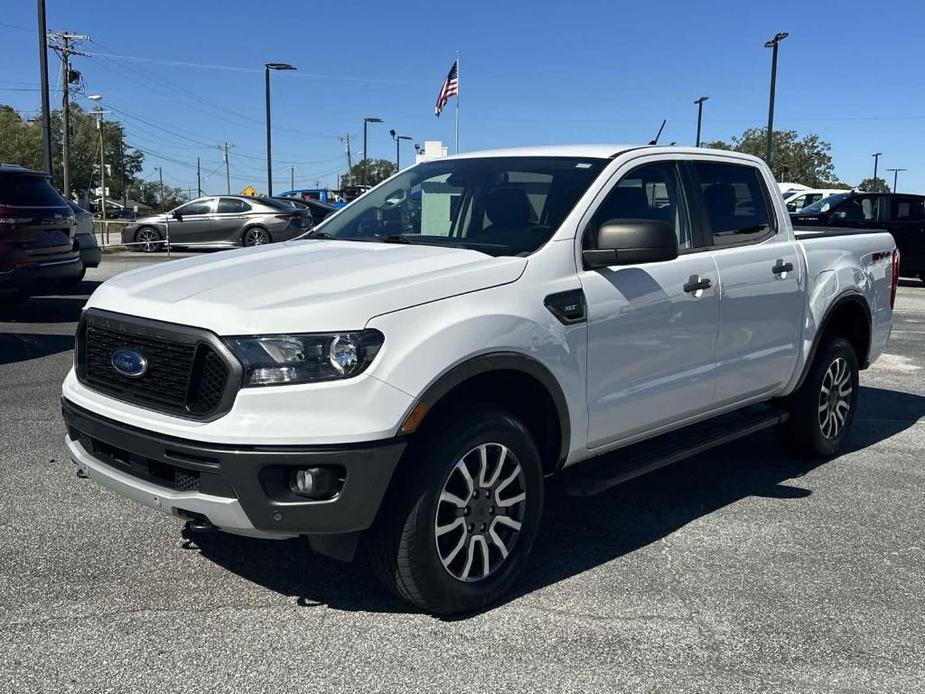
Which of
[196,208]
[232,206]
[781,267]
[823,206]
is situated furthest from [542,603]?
[196,208]

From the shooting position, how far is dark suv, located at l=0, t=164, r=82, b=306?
1022cm

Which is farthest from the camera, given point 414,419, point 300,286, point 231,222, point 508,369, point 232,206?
point 232,206

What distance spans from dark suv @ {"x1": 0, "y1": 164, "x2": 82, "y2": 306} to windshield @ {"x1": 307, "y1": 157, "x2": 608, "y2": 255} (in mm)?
6724

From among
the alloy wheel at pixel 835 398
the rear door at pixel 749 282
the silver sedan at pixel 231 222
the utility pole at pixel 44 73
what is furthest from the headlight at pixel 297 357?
the silver sedan at pixel 231 222

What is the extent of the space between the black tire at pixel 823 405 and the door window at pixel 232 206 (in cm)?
1936

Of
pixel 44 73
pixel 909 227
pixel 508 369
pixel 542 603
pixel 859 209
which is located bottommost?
pixel 542 603

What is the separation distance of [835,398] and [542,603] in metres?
3.00

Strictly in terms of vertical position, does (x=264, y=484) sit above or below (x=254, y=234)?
below

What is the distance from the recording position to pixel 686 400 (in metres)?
4.50

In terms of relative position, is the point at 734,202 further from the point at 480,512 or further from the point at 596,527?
the point at 480,512

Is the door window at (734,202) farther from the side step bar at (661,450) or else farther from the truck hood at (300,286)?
the truck hood at (300,286)

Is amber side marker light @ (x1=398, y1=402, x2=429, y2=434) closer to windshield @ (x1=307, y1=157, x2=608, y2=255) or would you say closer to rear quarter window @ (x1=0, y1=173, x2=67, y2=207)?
windshield @ (x1=307, y1=157, x2=608, y2=255)

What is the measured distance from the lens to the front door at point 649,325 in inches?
156

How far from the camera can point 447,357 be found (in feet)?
10.8
